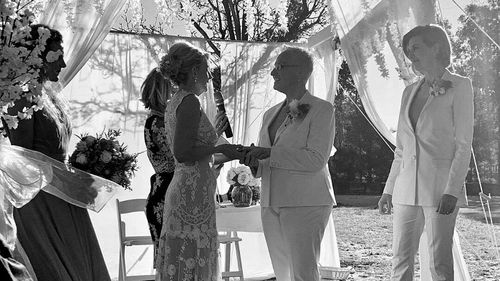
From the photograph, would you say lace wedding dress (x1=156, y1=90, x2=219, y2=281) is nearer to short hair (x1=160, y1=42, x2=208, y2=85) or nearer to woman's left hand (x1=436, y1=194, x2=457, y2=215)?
short hair (x1=160, y1=42, x2=208, y2=85)

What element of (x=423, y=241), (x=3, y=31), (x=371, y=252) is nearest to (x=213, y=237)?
(x=423, y=241)

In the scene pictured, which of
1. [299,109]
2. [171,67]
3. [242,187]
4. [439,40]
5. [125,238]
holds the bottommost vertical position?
[125,238]

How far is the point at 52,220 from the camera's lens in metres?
3.46

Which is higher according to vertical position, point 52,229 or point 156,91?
point 156,91

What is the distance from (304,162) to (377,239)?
818 centimetres

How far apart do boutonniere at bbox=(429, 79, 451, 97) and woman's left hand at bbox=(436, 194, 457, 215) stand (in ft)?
1.74

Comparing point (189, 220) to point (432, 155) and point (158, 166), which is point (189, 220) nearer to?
point (158, 166)

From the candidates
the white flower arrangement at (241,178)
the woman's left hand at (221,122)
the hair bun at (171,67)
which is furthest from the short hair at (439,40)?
the woman's left hand at (221,122)

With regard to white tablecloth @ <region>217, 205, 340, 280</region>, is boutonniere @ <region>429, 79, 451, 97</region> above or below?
above

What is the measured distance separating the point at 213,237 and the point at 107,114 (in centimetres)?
302

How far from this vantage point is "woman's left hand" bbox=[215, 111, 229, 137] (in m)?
6.93

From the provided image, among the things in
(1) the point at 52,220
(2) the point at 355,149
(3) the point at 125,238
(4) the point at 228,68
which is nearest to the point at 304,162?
(1) the point at 52,220

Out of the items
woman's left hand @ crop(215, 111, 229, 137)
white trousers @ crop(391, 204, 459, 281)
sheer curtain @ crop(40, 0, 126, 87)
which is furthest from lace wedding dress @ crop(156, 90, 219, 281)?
woman's left hand @ crop(215, 111, 229, 137)

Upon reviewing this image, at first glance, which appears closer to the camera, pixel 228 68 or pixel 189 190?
pixel 189 190
